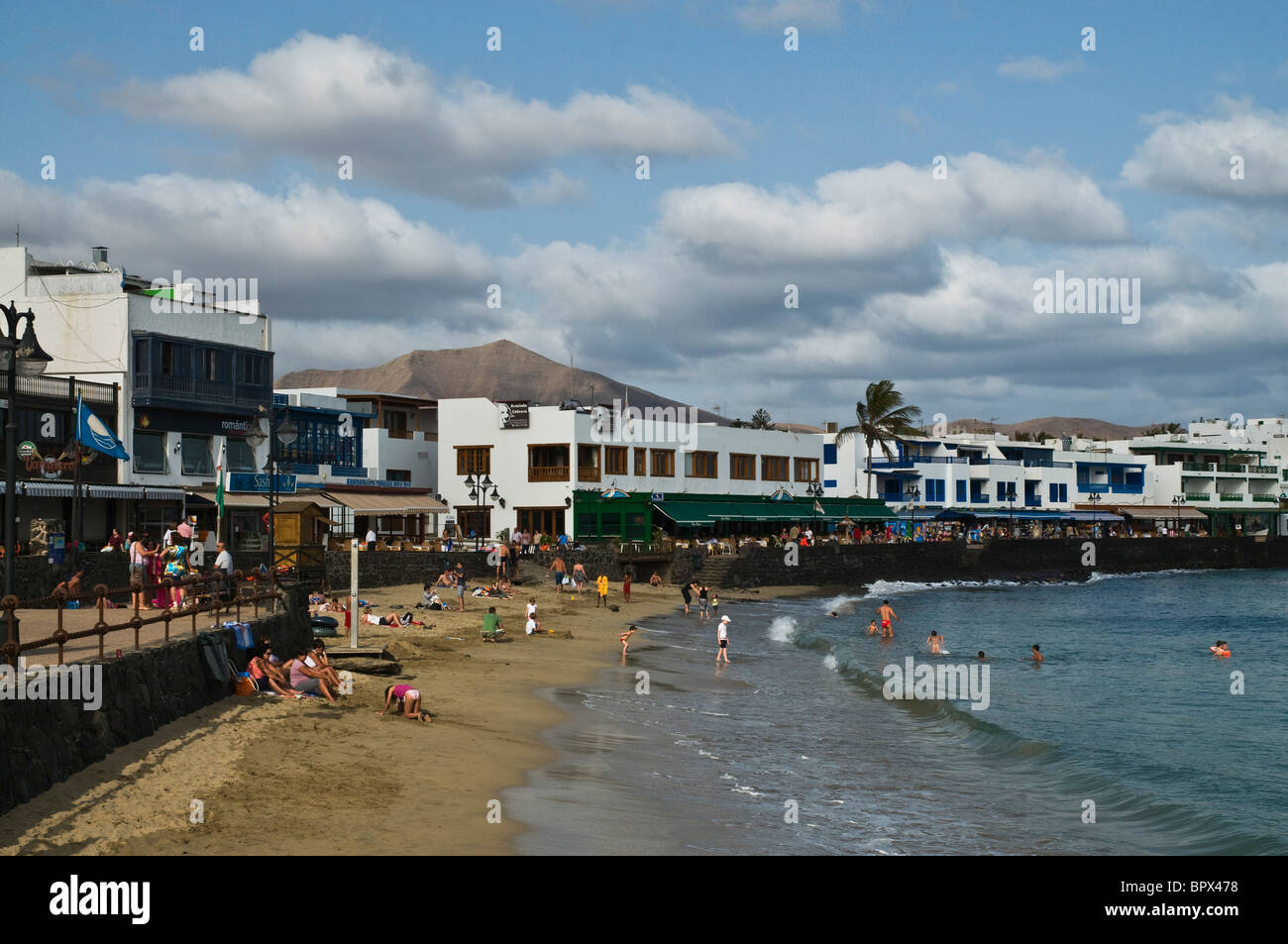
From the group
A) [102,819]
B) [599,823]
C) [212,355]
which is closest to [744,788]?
[599,823]

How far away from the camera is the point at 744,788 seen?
17.2 meters

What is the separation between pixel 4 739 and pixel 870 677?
23.8 meters

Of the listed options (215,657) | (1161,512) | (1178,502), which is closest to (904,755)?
(215,657)

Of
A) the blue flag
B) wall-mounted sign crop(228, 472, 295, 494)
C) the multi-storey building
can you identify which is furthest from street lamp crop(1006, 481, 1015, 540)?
the blue flag

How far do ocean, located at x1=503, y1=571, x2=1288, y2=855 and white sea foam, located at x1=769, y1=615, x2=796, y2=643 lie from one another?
304mm

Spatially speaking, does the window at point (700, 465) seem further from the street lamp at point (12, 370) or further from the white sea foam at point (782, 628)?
the street lamp at point (12, 370)

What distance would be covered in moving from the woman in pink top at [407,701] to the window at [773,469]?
2135 inches

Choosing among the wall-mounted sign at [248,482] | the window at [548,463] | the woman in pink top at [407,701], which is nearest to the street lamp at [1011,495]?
the window at [548,463]

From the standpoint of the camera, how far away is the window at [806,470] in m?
76.6

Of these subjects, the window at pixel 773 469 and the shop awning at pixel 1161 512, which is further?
the shop awning at pixel 1161 512

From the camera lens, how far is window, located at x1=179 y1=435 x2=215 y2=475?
4616cm
